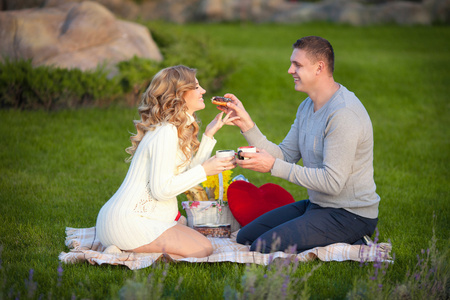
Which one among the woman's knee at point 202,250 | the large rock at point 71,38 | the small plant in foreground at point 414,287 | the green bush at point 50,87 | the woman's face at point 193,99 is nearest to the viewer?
the small plant in foreground at point 414,287

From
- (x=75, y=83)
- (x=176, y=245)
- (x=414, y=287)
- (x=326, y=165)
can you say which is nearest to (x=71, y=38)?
(x=75, y=83)

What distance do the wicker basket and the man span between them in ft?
2.64

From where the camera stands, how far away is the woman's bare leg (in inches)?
174

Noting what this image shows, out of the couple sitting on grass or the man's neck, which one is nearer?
the couple sitting on grass

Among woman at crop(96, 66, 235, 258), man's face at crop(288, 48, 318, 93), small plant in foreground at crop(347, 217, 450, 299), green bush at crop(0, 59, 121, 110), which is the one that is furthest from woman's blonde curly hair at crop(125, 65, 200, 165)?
green bush at crop(0, 59, 121, 110)

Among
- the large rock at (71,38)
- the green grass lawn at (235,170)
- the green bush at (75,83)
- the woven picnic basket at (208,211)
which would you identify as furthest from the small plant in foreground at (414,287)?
the large rock at (71,38)

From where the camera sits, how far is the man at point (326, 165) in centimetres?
440

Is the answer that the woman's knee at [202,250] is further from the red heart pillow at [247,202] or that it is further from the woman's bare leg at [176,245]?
the red heart pillow at [247,202]

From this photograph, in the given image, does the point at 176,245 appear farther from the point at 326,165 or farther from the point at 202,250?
the point at 326,165

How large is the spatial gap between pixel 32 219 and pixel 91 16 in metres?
6.87

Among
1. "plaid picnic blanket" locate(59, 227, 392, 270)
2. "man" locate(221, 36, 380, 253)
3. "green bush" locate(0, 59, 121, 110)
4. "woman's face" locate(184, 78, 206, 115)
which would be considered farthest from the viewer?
"green bush" locate(0, 59, 121, 110)

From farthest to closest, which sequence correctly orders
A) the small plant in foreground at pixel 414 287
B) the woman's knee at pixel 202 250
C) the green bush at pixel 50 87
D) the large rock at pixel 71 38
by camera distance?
the large rock at pixel 71 38, the green bush at pixel 50 87, the woman's knee at pixel 202 250, the small plant in foreground at pixel 414 287

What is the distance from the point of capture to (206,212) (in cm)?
536

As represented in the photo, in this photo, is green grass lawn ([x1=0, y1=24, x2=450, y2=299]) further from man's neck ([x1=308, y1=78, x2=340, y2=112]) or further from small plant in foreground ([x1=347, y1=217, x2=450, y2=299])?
man's neck ([x1=308, y1=78, x2=340, y2=112])
